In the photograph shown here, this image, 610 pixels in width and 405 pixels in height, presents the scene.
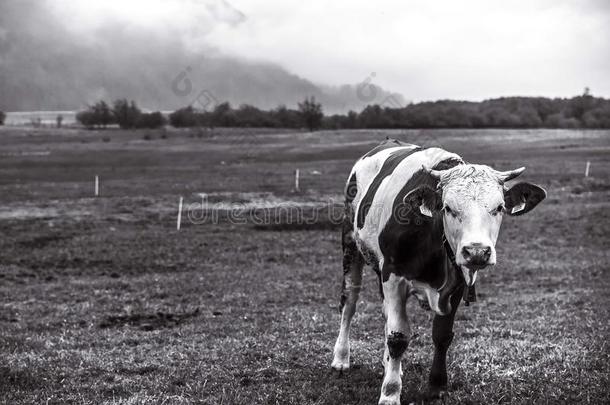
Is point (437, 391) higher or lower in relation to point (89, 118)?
lower

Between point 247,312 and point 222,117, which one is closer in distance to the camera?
point 247,312

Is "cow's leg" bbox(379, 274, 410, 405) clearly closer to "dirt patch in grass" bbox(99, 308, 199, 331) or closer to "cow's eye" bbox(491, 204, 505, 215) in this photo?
"cow's eye" bbox(491, 204, 505, 215)

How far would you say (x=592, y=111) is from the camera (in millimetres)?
→ 115812

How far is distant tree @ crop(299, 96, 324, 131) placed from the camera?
11794cm

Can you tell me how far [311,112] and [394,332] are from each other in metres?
112

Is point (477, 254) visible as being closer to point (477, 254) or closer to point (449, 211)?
point (477, 254)

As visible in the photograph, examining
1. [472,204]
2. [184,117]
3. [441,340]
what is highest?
[184,117]

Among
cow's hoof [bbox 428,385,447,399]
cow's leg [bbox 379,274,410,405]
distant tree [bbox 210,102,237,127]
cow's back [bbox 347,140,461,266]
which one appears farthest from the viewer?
distant tree [bbox 210,102,237,127]

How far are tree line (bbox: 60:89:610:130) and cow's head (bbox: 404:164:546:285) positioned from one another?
304 feet

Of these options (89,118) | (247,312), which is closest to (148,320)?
(247,312)

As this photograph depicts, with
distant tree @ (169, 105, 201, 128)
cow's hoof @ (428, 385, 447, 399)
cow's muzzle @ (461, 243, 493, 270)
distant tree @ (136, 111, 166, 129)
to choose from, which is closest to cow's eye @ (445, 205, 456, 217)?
cow's muzzle @ (461, 243, 493, 270)

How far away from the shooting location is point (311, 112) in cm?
11750

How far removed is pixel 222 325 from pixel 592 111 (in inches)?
4785

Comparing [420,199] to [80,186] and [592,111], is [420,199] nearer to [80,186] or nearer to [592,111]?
[80,186]
